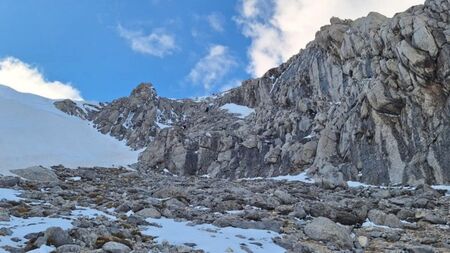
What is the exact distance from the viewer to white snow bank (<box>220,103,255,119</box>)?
97.2 meters

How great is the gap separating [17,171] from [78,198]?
520 inches

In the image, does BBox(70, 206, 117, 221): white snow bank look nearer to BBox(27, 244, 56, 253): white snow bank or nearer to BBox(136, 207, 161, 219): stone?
BBox(136, 207, 161, 219): stone

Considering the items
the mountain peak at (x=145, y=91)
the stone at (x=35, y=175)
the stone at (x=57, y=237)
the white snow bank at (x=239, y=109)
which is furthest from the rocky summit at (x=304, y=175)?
the mountain peak at (x=145, y=91)

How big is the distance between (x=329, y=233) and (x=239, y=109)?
3395 inches

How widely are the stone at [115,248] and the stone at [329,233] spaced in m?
7.88

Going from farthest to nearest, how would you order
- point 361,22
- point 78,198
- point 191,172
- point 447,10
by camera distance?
point 191,172, point 361,22, point 447,10, point 78,198

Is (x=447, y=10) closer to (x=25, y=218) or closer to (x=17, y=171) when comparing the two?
(x=25, y=218)

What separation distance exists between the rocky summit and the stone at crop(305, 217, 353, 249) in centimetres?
5

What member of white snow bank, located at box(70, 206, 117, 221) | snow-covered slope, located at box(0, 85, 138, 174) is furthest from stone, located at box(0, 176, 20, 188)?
snow-covered slope, located at box(0, 85, 138, 174)

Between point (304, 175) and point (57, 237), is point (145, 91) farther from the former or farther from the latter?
point (57, 237)

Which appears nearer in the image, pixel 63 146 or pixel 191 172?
pixel 191 172

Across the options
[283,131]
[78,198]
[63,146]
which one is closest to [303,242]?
[78,198]

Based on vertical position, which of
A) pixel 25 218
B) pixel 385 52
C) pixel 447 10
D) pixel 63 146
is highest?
pixel 447 10

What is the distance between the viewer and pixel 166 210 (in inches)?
832
